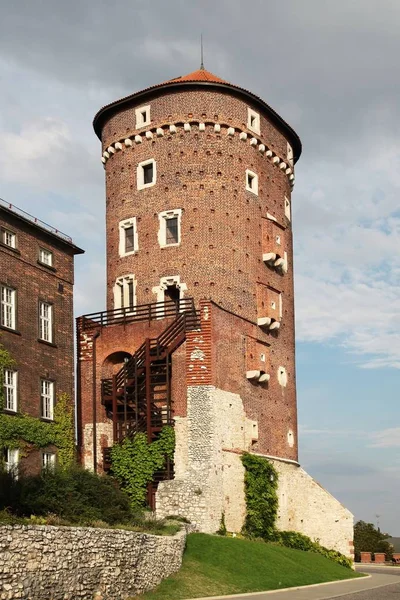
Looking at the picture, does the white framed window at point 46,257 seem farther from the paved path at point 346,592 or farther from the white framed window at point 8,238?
the paved path at point 346,592

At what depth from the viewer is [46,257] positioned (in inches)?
1503

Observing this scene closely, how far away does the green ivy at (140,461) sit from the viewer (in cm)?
3809

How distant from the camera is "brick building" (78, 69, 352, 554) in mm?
38719

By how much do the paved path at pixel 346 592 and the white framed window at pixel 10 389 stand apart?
12.3m

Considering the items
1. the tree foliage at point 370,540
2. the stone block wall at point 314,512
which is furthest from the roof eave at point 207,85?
the tree foliage at point 370,540

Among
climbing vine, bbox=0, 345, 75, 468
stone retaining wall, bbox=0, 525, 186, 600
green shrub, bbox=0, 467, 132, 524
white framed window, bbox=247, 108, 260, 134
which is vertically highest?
white framed window, bbox=247, 108, 260, 134

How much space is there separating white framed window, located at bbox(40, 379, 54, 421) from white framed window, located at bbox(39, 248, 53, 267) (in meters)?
5.01

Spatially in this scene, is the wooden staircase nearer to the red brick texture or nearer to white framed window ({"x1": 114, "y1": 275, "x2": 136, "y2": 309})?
the red brick texture

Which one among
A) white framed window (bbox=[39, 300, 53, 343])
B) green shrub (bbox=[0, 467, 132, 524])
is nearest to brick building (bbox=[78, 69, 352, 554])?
white framed window (bbox=[39, 300, 53, 343])

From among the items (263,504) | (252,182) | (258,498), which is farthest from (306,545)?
(252,182)

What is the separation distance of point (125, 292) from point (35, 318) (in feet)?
27.4

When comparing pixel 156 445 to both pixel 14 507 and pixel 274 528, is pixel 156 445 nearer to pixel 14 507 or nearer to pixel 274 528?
pixel 274 528

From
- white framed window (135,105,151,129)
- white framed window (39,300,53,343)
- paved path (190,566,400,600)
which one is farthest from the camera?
white framed window (135,105,151,129)

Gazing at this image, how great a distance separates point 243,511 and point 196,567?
9.81 meters
